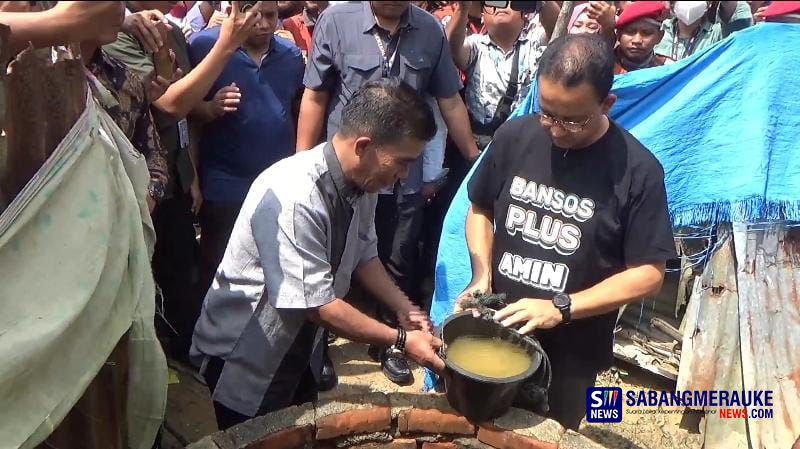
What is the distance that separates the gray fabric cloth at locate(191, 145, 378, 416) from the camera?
2.07m

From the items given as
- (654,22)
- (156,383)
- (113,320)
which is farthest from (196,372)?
(654,22)

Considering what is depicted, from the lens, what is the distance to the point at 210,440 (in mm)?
2109

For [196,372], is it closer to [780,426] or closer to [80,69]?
[80,69]

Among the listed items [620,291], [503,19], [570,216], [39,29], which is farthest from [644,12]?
[39,29]

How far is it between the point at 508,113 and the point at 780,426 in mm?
2358

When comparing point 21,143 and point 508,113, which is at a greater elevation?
point 21,143

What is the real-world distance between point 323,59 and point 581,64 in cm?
189

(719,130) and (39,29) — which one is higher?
(39,29)

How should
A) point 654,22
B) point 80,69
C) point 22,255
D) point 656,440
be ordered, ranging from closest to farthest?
point 22,255 < point 80,69 < point 656,440 < point 654,22

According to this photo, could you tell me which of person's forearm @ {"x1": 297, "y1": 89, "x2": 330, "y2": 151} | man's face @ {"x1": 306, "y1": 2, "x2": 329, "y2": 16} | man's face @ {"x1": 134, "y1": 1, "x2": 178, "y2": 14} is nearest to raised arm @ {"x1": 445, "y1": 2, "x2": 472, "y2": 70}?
person's forearm @ {"x1": 297, "y1": 89, "x2": 330, "y2": 151}

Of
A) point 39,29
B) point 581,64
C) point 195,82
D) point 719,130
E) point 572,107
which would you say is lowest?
point 719,130

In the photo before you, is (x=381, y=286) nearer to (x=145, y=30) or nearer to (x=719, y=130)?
(x=145, y=30)

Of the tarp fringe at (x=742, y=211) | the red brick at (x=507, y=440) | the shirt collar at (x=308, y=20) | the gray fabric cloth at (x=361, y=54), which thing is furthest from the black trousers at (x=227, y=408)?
the shirt collar at (x=308, y=20)

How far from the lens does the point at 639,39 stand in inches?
159
